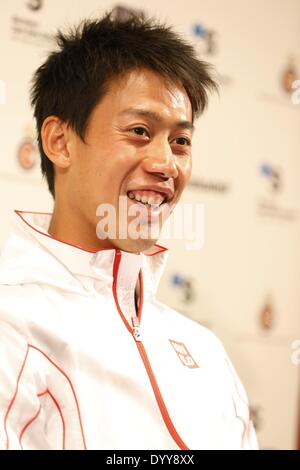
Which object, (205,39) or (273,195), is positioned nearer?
→ (205,39)

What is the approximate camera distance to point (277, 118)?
6.79 ft

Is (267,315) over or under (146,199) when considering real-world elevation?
under

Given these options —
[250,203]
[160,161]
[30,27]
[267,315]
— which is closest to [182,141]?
[160,161]

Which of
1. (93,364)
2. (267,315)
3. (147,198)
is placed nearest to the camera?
(93,364)

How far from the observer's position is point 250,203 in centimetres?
200

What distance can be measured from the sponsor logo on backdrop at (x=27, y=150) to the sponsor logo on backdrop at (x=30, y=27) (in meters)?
0.21

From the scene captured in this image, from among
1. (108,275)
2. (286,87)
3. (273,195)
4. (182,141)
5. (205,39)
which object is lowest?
(108,275)

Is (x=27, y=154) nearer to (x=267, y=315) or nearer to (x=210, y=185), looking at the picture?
(x=210, y=185)

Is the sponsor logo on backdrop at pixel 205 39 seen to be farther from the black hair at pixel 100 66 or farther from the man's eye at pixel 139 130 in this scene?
the man's eye at pixel 139 130

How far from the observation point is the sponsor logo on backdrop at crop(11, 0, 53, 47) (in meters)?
1.57

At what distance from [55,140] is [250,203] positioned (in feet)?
3.20

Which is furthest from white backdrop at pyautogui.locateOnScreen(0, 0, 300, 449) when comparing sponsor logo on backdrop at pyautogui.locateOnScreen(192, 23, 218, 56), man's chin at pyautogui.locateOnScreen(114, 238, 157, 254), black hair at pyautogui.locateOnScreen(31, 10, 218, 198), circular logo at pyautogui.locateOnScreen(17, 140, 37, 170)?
man's chin at pyautogui.locateOnScreen(114, 238, 157, 254)

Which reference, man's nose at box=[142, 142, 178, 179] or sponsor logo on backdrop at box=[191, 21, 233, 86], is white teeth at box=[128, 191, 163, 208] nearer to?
man's nose at box=[142, 142, 178, 179]
